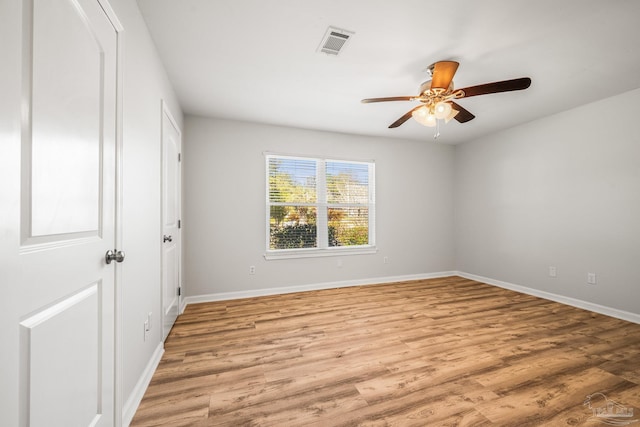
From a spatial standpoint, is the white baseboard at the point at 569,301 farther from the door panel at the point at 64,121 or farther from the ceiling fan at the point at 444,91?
the door panel at the point at 64,121

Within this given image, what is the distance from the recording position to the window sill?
3.82 m

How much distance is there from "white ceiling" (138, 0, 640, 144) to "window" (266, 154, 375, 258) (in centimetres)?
103

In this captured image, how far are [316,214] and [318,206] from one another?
0.44 feet

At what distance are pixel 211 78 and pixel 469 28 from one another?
234cm

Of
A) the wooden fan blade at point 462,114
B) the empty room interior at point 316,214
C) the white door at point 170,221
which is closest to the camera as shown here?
the empty room interior at point 316,214

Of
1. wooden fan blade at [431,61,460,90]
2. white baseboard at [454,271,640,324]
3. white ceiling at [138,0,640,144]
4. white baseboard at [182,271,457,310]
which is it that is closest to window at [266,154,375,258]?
white baseboard at [182,271,457,310]

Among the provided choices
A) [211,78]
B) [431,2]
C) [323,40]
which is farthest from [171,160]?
[431,2]

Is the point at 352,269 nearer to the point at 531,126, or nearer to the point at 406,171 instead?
the point at 406,171

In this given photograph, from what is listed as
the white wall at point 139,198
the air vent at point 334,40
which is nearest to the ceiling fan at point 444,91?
the air vent at point 334,40

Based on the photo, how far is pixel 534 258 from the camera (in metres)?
3.74

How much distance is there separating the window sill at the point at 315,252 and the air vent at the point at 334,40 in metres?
Answer: 2.70

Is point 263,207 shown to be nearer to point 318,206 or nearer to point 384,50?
point 318,206

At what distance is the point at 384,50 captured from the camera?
213 cm

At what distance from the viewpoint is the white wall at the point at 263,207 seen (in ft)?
11.5
